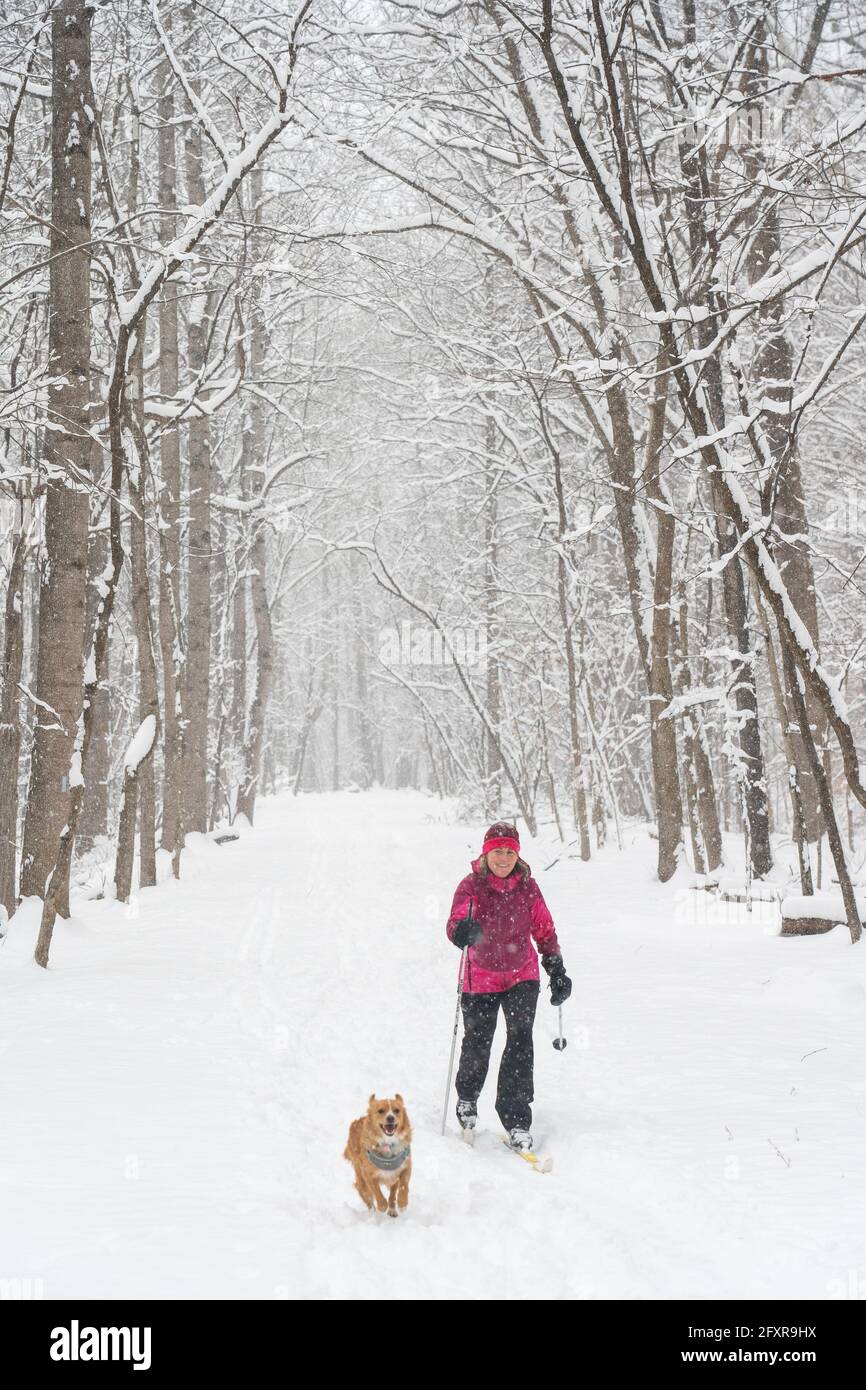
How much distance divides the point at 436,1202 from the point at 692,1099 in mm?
1630

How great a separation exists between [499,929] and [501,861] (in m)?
0.39

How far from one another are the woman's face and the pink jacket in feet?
0.16

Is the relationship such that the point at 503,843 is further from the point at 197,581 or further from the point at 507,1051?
the point at 197,581

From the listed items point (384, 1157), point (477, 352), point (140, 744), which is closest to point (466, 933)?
point (384, 1157)

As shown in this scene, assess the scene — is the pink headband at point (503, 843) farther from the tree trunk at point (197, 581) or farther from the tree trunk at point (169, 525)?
the tree trunk at point (197, 581)

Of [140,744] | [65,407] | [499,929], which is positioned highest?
[65,407]

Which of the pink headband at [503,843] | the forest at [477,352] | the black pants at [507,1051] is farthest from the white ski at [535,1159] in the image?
the forest at [477,352]

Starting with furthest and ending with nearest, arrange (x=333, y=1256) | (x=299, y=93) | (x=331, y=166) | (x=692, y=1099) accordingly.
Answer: (x=331, y=166)
(x=299, y=93)
(x=692, y=1099)
(x=333, y=1256)

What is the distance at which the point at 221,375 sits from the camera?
17.5 meters

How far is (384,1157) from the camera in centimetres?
386

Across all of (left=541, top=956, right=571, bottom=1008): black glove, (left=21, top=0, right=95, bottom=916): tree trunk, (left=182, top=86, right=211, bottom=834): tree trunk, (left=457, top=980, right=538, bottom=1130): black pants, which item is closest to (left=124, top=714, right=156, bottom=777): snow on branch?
(left=21, top=0, right=95, bottom=916): tree trunk

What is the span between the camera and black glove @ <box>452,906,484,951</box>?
16.5ft
